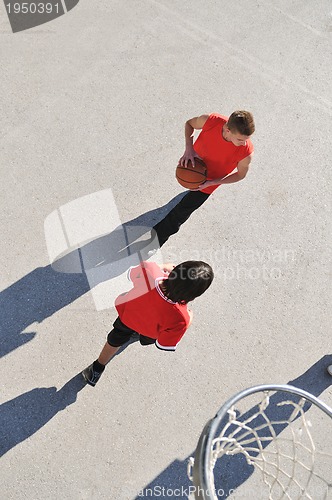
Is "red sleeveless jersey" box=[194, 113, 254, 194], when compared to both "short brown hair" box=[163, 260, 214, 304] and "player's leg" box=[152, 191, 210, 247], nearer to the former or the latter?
"player's leg" box=[152, 191, 210, 247]

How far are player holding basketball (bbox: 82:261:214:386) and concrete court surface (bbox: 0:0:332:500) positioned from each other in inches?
34.9

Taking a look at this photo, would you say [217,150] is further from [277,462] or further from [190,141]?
[277,462]

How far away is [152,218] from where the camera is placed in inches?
224

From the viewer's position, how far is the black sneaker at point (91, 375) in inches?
186

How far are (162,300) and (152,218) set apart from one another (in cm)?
199

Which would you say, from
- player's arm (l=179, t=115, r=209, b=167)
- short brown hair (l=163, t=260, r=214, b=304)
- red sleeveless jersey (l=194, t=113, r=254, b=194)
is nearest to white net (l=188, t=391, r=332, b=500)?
short brown hair (l=163, t=260, r=214, b=304)

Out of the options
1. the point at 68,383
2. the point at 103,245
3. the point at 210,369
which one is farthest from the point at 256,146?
the point at 68,383

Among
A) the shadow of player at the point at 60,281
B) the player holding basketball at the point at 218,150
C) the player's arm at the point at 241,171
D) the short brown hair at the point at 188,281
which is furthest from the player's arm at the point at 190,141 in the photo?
the short brown hair at the point at 188,281

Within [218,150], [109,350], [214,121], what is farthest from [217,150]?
[109,350]

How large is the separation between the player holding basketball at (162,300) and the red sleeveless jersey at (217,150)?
108cm

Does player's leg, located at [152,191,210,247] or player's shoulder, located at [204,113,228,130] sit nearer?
player's shoulder, located at [204,113,228,130]

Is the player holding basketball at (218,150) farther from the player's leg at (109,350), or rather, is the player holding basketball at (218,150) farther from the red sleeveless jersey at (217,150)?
Result: the player's leg at (109,350)

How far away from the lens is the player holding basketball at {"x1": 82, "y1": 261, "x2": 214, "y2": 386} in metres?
3.63

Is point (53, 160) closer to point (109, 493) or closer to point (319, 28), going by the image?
point (109, 493)
